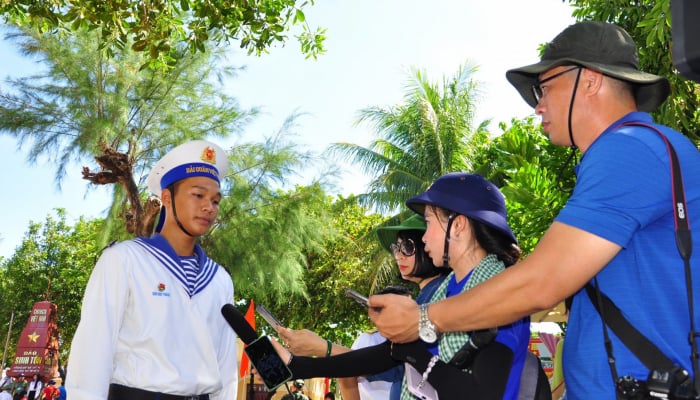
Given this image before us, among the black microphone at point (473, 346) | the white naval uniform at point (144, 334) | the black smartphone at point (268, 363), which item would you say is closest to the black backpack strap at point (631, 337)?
the black microphone at point (473, 346)

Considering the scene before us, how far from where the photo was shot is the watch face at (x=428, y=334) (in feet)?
7.14

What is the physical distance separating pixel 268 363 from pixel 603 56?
6.26ft

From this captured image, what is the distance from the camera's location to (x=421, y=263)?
17.1 feet

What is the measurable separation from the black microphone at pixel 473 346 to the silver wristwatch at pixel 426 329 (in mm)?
393

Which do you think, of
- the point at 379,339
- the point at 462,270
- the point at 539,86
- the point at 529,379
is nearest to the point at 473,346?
the point at 529,379

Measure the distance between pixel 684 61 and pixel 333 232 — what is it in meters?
19.8

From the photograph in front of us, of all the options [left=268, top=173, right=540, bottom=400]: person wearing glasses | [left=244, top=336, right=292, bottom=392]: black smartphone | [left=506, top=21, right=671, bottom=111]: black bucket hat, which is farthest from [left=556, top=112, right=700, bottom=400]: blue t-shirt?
[left=244, top=336, right=292, bottom=392]: black smartphone

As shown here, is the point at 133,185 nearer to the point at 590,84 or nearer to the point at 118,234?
the point at 118,234

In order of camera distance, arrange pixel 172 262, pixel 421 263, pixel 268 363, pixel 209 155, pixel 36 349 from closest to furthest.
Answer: pixel 268 363, pixel 172 262, pixel 209 155, pixel 421 263, pixel 36 349

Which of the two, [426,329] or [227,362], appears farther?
[227,362]

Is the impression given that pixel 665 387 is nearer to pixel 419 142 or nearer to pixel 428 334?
pixel 428 334

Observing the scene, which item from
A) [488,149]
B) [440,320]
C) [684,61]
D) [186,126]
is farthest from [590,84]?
[488,149]

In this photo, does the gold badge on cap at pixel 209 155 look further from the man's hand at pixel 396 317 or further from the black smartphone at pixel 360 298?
the man's hand at pixel 396 317

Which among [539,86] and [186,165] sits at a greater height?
[539,86]
